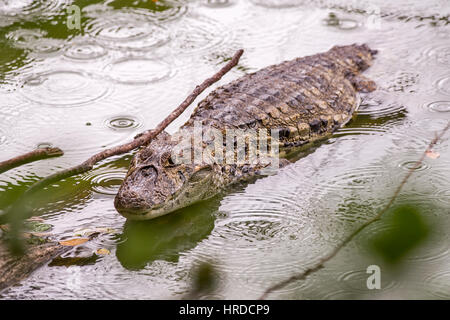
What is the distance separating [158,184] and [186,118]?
160 cm

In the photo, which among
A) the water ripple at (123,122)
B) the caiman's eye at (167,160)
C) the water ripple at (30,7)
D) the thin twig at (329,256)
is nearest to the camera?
the thin twig at (329,256)

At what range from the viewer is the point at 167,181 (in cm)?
477

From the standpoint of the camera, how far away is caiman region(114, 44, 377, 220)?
470cm

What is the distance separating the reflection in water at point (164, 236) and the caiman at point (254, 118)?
0.35ft

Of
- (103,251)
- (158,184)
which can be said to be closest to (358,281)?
(158,184)

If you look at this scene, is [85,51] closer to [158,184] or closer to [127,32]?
[127,32]

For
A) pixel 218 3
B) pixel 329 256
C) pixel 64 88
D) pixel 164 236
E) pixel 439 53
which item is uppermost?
pixel 218 3

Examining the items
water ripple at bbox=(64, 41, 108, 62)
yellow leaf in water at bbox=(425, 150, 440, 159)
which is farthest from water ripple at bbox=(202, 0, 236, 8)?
yellow leaf in water at bbox=(425, 150, 440, 159)

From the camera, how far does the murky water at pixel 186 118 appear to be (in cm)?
411

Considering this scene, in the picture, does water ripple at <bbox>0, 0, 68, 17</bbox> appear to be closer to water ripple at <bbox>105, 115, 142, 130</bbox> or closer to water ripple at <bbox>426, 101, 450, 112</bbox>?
water ripple at <bbox>105, 115, 142, 130</bbox>

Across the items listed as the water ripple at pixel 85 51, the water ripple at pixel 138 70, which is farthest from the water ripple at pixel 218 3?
the water ripple at pixel 85 51

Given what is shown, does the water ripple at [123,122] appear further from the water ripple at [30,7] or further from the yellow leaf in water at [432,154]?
the water ripple at [30,7]

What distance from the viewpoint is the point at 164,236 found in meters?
4.66
